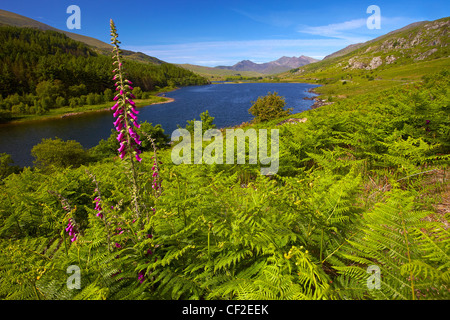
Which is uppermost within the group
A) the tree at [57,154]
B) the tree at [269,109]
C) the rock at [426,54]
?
the rock at [426,54]

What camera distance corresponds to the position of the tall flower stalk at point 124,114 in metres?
2.69

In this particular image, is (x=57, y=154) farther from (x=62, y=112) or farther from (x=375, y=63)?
(x=375, y=63)

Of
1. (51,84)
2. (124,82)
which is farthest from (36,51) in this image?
(124,82)

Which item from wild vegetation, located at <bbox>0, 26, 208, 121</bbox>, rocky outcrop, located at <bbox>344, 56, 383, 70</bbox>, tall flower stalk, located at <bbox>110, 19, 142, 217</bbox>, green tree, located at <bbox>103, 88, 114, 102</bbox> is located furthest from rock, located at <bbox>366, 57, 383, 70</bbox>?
tall flower stalk, located at <bbox>110, 19, 142, 217</bbox>

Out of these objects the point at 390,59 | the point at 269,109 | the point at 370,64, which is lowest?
the point at 269,109

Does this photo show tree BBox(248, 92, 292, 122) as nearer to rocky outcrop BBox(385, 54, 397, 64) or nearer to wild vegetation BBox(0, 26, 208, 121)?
wild vegetation BBox(0, 26, 208, 121)

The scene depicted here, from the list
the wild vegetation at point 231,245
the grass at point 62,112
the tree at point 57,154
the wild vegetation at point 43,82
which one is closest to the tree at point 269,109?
the tree at point 57,154

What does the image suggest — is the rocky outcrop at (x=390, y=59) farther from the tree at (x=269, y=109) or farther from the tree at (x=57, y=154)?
the tree at (x=57, y=154)

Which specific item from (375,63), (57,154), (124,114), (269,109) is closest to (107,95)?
(57,154)

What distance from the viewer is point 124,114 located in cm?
279

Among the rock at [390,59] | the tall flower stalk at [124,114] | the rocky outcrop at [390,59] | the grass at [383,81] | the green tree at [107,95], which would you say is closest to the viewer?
the tall flower stalk at [124,114]

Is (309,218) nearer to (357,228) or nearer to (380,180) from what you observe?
(357,228)
